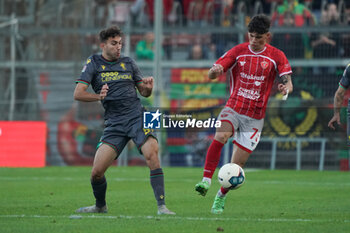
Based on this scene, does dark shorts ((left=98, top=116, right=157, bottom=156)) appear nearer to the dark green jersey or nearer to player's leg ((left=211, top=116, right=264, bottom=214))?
the dark green jersey

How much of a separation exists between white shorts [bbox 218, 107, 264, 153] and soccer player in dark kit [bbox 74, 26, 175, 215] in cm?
97

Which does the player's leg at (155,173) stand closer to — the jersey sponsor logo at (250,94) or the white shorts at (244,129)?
the white shorts at (244,129)

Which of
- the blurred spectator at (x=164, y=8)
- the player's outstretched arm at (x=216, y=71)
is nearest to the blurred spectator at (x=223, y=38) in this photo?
the blurred spectator at (x=164, y=8)

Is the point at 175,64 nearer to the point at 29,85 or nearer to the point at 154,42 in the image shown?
the point at 154,42

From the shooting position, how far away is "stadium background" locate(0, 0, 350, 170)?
17.1 metres

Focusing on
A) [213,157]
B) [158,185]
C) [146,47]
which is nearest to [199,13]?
[146,47]

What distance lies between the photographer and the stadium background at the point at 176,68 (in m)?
17.1

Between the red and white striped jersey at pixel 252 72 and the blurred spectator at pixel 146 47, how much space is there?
9634 mm

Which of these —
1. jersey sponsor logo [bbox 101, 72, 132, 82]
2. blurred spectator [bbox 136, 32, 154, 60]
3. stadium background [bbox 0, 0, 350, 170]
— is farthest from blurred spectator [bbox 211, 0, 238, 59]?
jersey sponsor logo [bbox 101, 72, 132, 82]

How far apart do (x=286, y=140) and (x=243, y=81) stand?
29.0 ft

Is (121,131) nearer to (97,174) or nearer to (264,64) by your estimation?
(97,174)

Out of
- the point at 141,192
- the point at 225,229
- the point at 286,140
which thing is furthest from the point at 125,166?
the point at 225,229

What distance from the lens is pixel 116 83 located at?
27.7 feet

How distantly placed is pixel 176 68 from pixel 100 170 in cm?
969
